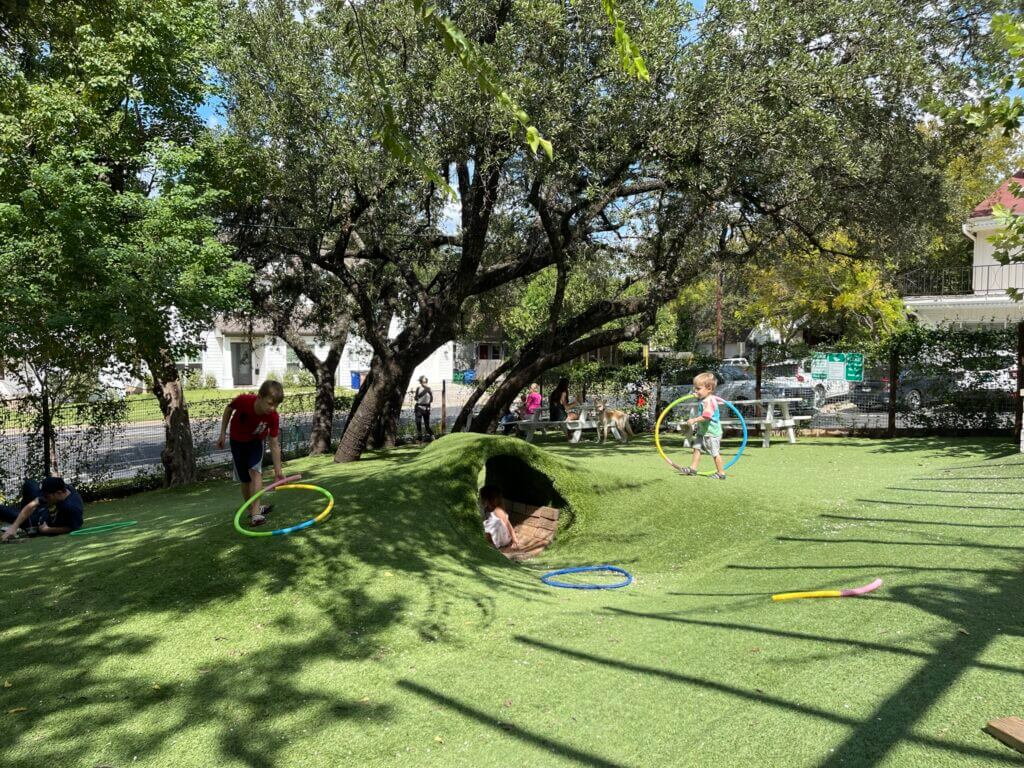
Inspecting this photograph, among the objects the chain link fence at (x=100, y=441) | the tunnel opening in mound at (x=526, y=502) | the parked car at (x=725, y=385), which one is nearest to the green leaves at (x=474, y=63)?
the tunnel opening in mound at (x=526, y=502)

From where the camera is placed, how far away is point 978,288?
26.4 meters

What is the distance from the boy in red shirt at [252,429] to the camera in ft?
22.6

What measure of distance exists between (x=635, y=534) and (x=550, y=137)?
618cm

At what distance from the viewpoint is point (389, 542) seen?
606 cm

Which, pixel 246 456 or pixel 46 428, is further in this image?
pixel 46 428

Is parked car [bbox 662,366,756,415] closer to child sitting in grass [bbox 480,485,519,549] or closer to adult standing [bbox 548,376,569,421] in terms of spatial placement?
adult standing [bbox 548,376,569,421]

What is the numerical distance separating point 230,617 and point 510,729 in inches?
89.3

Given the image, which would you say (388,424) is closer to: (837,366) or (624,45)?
(837,366)

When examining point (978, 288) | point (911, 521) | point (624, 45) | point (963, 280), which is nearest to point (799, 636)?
point (624, 45)

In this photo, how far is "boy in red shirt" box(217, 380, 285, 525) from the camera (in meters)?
6.88

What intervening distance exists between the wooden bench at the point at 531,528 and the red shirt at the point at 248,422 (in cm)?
286

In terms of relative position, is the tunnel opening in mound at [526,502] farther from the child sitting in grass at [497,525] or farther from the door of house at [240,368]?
the door of house at [240,368]

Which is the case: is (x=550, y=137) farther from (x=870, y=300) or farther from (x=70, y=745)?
(x=870, y=300)

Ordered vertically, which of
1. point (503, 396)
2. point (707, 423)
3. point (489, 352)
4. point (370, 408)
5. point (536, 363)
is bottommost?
point (707, 423)
